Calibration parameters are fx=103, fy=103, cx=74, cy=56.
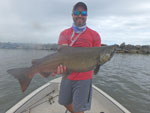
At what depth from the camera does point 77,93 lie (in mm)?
2820

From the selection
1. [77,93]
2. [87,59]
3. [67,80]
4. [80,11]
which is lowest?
[77,93]

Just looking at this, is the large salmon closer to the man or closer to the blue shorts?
the man

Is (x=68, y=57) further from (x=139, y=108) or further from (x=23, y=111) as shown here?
(x=139, y=108)

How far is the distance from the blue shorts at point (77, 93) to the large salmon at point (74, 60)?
0.43 m

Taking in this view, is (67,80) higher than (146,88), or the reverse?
(67,80)

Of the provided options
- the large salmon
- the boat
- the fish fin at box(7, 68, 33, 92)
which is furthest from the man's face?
the boat

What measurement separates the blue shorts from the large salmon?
1.40ft

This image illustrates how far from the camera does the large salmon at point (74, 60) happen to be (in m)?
2.62

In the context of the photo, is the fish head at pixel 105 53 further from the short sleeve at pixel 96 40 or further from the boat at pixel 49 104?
the boat at pixel 49 104

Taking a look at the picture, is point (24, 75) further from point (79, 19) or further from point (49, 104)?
point (49, 104)

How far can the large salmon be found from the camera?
262cm

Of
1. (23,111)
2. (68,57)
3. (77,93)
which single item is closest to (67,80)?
(77,93)

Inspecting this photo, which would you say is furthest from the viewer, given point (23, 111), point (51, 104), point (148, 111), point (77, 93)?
point (148, 111)

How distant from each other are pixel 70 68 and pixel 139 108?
6.94 m
